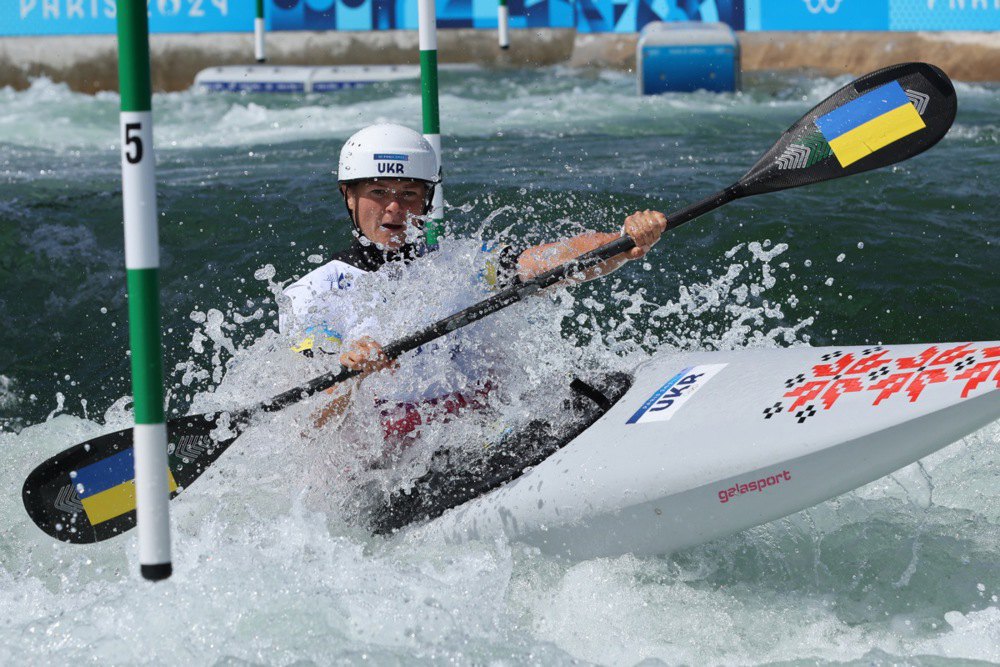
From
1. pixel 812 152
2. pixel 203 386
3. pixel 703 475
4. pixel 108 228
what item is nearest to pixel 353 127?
pixel 108 228

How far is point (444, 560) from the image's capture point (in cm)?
329

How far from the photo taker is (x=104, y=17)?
45.3 feet

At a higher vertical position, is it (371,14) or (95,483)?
(371,14)

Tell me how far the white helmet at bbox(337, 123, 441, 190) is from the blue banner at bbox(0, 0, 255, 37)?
35.5 feet

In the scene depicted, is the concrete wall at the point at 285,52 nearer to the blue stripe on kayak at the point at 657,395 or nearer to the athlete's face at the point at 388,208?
the athlete's face at the point at 388,208

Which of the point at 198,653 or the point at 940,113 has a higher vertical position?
the point at 940,113

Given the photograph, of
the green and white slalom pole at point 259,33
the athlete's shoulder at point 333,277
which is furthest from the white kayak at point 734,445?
the green and white slalom pole at point 259,33

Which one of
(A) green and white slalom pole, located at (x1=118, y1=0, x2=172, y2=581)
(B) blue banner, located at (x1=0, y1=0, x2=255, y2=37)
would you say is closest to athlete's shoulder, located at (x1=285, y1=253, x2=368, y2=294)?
(A) green and white slalom pole, located at (x1=118, y1=0, x2=172, y2=581)

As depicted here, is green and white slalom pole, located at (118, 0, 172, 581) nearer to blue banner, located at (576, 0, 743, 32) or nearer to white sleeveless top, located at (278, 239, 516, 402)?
white sleeveless top, located at (278, 239, 516, 402)

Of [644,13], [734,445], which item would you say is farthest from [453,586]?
[644,13]

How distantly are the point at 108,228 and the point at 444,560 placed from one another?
4.14 m

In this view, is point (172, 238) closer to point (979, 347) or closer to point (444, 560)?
point (444, 560)

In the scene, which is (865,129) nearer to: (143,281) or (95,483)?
(143,281)

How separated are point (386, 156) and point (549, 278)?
0.57 meters
